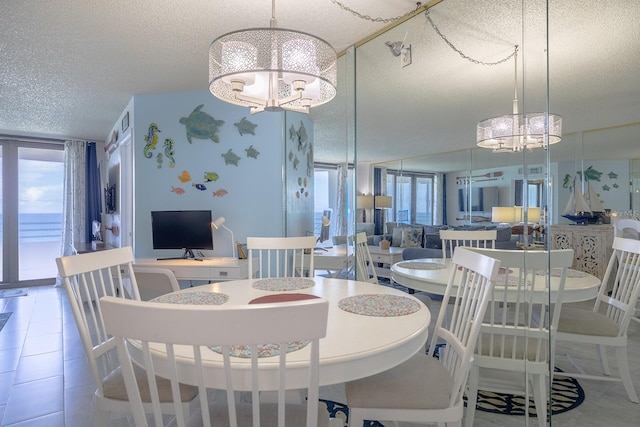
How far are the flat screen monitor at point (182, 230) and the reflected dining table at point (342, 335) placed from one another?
71.4 inches

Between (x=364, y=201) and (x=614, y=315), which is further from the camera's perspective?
(x=364, y=201)

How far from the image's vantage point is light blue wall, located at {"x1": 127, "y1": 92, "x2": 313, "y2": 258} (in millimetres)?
3811

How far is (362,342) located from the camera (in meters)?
1.12

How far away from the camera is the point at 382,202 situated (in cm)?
282

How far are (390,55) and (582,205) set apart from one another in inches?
69.1

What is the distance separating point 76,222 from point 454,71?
5.99 metres

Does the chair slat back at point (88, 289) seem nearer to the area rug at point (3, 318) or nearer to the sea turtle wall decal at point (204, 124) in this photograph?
the sea turtle wall decal at point (204, 124)

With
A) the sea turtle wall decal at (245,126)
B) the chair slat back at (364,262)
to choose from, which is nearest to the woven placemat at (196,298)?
the chair slat back at (364,262)

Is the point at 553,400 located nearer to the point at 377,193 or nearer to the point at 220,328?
the point at 377,193

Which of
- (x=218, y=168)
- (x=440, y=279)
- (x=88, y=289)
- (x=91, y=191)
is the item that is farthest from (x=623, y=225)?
(x=91, y=191)

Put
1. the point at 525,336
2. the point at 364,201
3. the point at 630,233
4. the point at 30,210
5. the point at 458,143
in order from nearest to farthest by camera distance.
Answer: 1. the point at 630,233
2. the point at 525,336
3. the point at 458,143
4. the point at 364,201
5. the point at 30,210

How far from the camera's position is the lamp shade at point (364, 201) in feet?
9.68

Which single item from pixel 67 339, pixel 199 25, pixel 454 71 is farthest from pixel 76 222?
pixel 454 71

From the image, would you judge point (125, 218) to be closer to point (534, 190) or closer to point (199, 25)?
point (199, 25)
